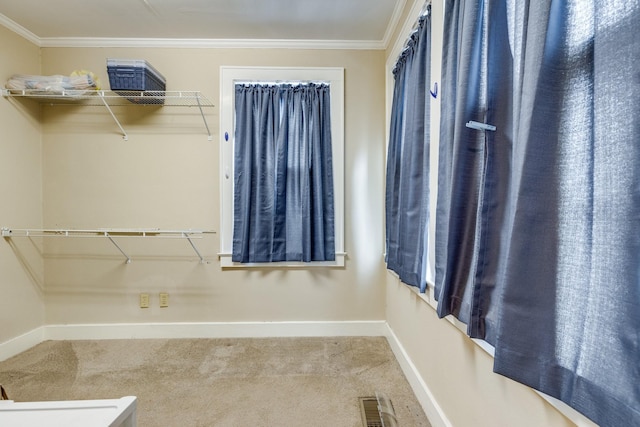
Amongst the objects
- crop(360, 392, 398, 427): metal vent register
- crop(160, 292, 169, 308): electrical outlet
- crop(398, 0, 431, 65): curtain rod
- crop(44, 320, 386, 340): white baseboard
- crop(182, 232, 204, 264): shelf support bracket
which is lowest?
crop(360, 392, 398, 427): metal vent register

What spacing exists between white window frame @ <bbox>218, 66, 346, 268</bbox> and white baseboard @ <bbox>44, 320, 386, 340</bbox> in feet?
1.71

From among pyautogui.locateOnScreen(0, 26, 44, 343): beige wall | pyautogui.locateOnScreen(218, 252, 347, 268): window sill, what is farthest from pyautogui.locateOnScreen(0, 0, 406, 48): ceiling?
pyautogui.locateOnScreen(218, 252, 347, 268): window sill

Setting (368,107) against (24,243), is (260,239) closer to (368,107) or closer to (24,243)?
(368,107)

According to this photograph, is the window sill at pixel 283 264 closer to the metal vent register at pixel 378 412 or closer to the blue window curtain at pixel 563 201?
the metal vent register at pixel 378 412

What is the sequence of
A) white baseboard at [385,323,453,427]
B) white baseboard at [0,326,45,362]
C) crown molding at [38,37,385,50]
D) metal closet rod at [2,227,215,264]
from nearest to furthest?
white baseboard at [385,323,453,427] < white baseboard at [0,326,45,362] < metal closet rod at [2,227,215,264] < crown molding at [38,37,385,50]

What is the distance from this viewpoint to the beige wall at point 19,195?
2.22 metres

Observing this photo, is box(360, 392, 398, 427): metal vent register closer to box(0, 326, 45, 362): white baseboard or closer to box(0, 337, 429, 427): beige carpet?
box(0, 337, 429, 427): beige carpet

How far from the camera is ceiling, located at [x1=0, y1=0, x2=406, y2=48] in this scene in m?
2.06

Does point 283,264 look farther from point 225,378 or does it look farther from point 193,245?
point 225,378

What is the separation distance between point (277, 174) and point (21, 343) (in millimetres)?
2377

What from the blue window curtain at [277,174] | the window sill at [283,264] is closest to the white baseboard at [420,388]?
the window sill at [283,264]

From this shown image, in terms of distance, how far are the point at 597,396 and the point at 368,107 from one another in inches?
92.5

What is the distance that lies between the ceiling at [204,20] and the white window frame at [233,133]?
266 millimetres

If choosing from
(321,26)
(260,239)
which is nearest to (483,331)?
(260,239)
